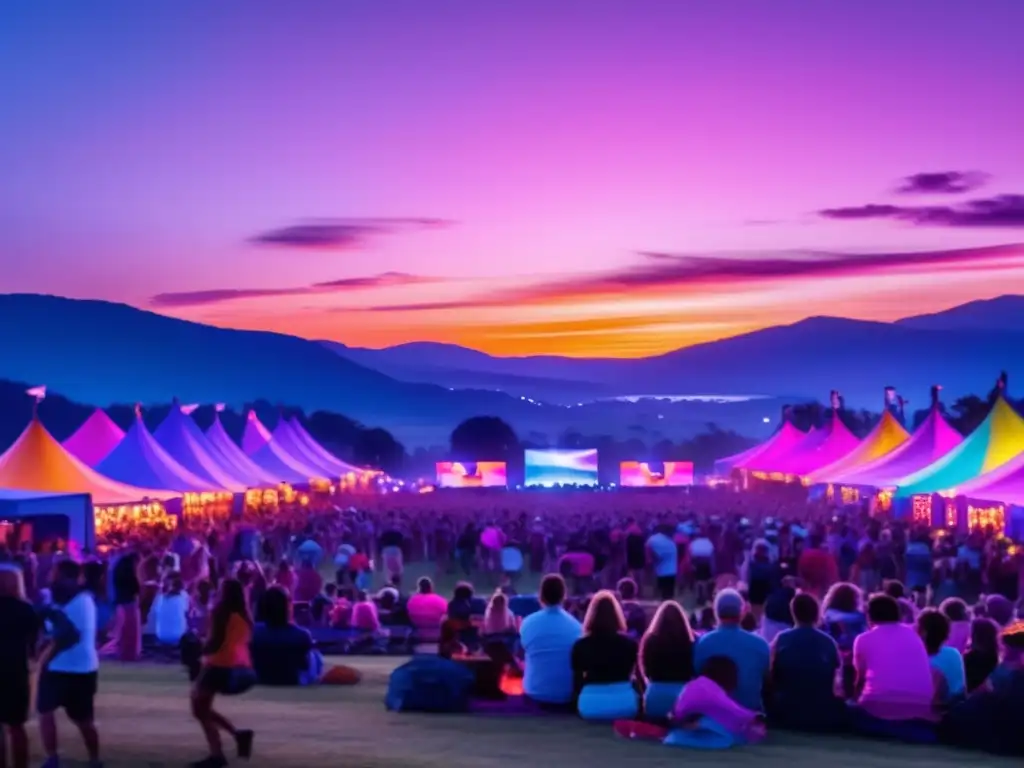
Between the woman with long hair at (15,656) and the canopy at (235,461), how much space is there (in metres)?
27.0

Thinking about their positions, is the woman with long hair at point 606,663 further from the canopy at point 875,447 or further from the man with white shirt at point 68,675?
the canopy at point 875,447

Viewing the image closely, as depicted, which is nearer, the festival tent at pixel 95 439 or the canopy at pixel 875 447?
the festival tent at pixel 95 439

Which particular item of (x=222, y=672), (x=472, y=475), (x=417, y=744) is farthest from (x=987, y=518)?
(x=472, y=475)

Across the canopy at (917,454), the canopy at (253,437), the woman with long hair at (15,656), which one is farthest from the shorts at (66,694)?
the canopy at (253,437)

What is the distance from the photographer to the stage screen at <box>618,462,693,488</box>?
66.2 m

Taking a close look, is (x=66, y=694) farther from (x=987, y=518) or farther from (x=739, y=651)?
(x=987, y=518)

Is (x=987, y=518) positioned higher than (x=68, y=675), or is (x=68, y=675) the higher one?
(x=987, y=518)

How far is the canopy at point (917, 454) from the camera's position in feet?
94.6

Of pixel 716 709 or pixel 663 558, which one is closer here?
pixel 716 709

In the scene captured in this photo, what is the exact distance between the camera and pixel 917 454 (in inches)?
1159

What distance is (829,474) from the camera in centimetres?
3397

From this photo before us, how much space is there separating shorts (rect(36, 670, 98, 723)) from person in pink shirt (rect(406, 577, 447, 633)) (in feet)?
22.7

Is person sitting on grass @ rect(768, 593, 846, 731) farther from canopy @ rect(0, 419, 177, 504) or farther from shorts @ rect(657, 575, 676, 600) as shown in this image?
canopy @ rect(0, 419, 177, 504)

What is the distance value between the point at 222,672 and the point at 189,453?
84.0ft
